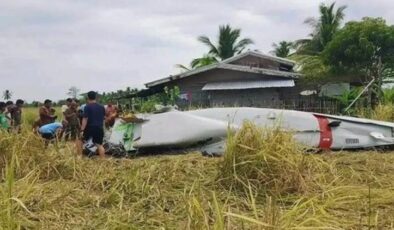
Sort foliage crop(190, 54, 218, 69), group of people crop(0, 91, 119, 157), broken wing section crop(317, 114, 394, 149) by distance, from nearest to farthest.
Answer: group of people crop(0, 91, 119, 157) → broken wing section crop(317, 114, 394, 149) → foliage crop(190, 54, 218, 69)

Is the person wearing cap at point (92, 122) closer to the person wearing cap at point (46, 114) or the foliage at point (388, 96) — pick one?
the person wearing cap at point (46, 114)

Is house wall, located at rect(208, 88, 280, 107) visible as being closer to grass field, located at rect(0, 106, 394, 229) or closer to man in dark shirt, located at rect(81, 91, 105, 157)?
man in dark shirt, located at rect(81, 91, 105, 157)

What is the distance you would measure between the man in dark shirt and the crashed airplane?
0.53m

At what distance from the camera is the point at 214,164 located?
232 inches

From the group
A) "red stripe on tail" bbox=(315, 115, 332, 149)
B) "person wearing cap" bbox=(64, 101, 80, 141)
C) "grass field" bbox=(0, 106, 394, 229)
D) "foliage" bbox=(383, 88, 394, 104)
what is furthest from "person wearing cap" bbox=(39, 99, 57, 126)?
"foliage" bbox=(383, 88, 394, 104)

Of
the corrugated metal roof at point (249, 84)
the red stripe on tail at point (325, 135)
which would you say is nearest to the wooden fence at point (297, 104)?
the corrugated metal roof at point (249, 84)

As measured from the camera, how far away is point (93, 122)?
8.26 meters

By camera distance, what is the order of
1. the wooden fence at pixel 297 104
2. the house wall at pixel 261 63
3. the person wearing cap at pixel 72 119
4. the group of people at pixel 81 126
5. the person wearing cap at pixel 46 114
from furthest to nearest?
the house wall at pixel 261 63 → the wooden fence at pixel 297 104 → the person wearing cap at pixel 46 114 → the person wearing cap at pixel 72 119 → the group of people at pixel 81 126

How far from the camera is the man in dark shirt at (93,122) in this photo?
823cm

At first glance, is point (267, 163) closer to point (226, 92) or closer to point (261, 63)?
point (226, 92)

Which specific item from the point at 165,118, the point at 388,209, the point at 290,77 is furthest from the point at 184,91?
the point at 388,209

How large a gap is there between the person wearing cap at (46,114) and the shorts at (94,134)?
1.77m

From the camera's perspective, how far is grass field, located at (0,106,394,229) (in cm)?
366

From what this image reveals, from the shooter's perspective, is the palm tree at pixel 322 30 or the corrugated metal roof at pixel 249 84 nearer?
the corrugated metal roof at pixel 249 84
